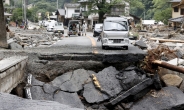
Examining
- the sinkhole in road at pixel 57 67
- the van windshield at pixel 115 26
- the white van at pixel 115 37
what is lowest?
the sinkhole in road at pixel 57 67

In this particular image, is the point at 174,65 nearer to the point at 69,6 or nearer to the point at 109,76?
the point at 109,76

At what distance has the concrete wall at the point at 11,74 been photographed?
729 cm

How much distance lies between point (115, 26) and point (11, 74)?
746 cm

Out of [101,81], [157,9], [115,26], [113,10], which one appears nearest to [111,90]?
[101,81]

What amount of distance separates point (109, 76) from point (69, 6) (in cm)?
6099

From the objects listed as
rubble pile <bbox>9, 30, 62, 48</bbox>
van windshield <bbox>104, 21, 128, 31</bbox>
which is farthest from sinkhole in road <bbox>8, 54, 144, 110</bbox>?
rubble pile <bbox>9, 30, 62, 48</bbox>

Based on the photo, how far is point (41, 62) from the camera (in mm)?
10375

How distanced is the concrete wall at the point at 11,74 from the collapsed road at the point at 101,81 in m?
0.35

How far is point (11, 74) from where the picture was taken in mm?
8023

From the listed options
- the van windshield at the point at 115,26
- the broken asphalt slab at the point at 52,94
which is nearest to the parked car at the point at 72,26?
the van windshield at the point at 115,26

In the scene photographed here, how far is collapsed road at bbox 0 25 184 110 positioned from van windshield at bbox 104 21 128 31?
3.18 meters

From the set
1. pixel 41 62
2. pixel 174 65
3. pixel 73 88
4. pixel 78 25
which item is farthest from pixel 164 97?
pixel 78 25

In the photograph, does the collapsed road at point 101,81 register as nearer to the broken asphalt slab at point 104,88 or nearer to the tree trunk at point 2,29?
the broken asphalt slab at point 104,88

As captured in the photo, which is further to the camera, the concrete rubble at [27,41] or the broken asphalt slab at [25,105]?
the concrete rubble at [27,41]
